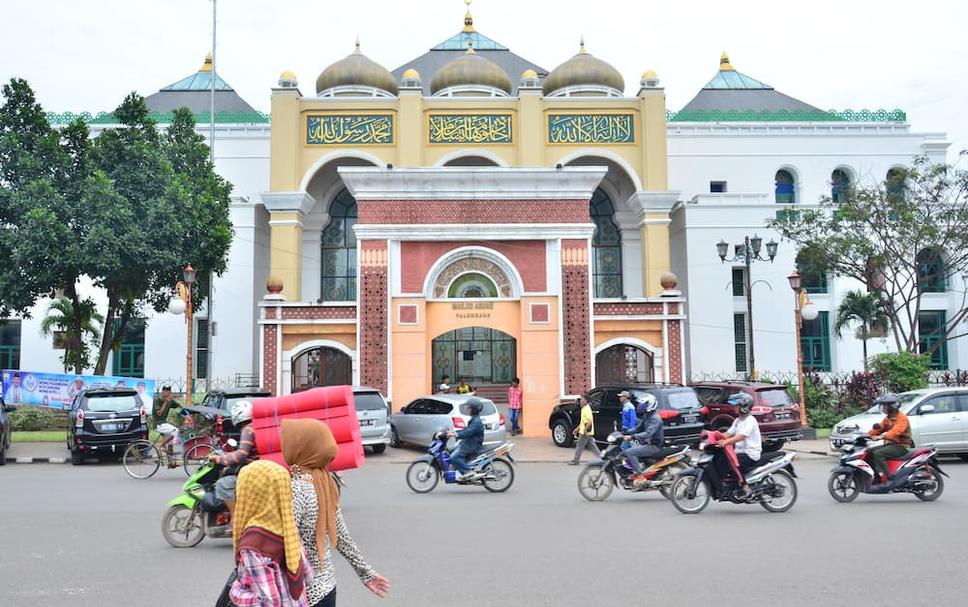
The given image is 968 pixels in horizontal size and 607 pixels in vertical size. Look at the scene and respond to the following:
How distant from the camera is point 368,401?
17391mm

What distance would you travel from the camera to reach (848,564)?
733 centimetres

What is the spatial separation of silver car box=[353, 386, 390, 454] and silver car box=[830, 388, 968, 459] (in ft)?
29.6

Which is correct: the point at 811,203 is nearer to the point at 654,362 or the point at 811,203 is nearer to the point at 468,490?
the point at 654,362

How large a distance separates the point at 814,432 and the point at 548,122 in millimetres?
15658

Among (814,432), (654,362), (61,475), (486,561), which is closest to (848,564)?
(486,561)

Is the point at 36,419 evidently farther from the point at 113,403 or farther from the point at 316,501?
the point at 316,501

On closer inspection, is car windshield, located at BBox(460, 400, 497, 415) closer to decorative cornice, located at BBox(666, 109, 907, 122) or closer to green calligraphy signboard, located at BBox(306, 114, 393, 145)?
green calligraphy signboard, located at BBox(306, 114, 393, 145)

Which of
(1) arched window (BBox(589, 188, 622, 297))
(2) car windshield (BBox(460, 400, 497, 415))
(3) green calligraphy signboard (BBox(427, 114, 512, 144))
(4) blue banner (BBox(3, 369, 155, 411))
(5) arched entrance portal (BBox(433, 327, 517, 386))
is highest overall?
(3) green calligraphy signboard (BBox(427, 114, 512, 144))

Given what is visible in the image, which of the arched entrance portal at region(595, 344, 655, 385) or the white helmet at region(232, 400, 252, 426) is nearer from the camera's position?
the white helmet at region(232, 400, 252, 426)

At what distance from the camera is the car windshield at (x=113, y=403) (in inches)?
639

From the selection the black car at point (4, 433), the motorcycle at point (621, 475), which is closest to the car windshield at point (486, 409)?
the motorcycle at point (621, 475)

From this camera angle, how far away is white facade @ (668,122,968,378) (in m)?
31.1

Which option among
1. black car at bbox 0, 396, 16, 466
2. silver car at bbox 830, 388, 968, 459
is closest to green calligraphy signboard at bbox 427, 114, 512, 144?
black car at bbox 0, 396, 16, 466

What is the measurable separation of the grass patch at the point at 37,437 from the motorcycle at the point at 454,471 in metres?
12.0
